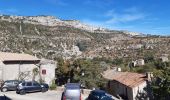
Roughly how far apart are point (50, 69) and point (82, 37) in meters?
91.9

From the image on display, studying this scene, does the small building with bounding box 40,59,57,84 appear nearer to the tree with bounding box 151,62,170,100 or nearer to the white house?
the white house

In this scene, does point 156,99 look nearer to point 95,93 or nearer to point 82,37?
point 95,93

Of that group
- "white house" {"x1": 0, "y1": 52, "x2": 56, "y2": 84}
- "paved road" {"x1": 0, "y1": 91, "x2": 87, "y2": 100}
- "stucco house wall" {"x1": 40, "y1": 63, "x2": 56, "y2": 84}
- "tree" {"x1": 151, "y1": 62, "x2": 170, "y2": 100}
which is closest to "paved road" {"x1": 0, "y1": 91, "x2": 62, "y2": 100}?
"paved road" {"x1": 0, "y1": 91, "x2": 87, "y2": 100}

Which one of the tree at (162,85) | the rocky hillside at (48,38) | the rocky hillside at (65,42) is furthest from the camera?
the rocky hillside at (65,42)

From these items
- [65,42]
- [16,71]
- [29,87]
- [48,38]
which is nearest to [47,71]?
[16,71]

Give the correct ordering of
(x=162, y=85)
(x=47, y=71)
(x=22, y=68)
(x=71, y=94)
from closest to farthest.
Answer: (x=71, y=94) → (x=162, y=85) → (x=22, y=68) → (x=47, y=71)

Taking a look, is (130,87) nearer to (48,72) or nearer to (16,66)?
(48,72)

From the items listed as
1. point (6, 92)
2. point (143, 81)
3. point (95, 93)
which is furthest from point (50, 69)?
point (95, 93)

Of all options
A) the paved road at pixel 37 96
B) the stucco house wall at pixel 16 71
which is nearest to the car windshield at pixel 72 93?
the paved road at pixel 37 96

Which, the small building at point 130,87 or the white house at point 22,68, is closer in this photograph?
the small building at point 130,87

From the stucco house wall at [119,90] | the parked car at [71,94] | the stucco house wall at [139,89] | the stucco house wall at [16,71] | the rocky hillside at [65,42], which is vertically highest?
the rocky hillside at [65,42]

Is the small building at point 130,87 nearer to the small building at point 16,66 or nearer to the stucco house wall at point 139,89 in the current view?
the stucco house wall at point 139,89

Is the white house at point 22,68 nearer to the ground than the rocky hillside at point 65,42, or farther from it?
nearer to the ground

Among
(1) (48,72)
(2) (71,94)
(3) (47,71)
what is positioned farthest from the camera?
(1) (48,72)
